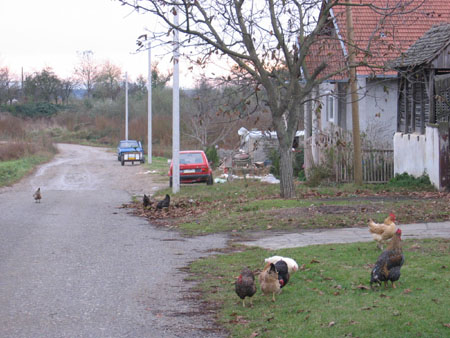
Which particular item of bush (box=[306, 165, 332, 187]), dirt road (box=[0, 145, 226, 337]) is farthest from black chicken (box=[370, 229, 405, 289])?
bush (box=[306, 165, 332, 187])

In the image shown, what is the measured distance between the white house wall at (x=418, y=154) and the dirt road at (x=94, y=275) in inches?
326

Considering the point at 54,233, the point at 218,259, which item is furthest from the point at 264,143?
the point at 218,259

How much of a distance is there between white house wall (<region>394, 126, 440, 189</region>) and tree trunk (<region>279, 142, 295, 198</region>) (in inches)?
170

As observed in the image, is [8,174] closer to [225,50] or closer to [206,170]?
[206,170]

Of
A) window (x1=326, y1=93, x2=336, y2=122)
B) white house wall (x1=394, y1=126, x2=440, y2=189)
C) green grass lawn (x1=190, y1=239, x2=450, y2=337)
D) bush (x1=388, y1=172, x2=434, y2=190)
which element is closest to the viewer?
green grass lawn (x1=190, y1=239, x2=450, y2=337)

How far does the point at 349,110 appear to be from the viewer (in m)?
26.5

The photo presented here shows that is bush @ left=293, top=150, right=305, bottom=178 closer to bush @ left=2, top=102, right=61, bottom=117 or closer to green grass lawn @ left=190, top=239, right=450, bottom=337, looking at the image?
green grass lawn @ left=190, top=239, right=450, bottom=337

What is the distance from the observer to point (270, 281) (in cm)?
703

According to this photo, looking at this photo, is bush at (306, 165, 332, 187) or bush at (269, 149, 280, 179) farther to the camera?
bush at (269, 149, 280, 179)

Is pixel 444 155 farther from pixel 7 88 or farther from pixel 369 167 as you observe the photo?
pixel 7 88

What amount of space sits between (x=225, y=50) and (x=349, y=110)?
12224 mm

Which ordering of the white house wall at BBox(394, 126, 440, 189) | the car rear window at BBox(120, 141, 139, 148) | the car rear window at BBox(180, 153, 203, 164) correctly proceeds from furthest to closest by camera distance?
the car rear window at BBox(120, 141, 139, 148)
the car rear window at BBox(180, 153, 203, 164)
the white house wall at BBox(394, 126, 440, 189)

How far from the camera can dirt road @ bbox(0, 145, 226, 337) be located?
6532mm

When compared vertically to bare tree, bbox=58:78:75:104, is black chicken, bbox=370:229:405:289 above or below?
below
